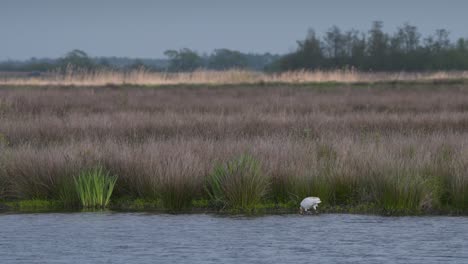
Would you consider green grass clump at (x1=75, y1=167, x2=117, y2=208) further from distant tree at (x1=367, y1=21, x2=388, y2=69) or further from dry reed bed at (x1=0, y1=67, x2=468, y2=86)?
distant tree at (x1=367, y1=21, x2=388, y2=69)

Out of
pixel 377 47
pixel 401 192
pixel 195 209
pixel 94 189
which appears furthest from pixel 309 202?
pixel 377 47

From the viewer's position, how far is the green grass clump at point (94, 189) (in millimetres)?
13148

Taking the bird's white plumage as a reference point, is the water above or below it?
below

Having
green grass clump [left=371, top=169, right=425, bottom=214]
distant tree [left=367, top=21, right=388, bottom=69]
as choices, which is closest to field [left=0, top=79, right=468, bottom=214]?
green grass clump [left=371, top=169, right=425, bottom=214]

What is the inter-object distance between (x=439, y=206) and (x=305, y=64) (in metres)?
60.1

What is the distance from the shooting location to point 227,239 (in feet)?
36.4

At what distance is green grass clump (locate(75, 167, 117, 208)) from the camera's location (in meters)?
13.1

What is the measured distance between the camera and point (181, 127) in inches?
799

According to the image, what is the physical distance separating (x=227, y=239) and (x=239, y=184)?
1.88 m

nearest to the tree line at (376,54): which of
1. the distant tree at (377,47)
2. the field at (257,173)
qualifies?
the distant tree at (377,47)

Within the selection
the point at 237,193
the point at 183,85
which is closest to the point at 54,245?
the point at 237,193

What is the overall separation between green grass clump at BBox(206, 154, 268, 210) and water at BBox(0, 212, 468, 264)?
1.68 feet

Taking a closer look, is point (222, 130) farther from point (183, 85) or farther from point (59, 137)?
point (183, 85)

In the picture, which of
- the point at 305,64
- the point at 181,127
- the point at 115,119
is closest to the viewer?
the point at 181,127
